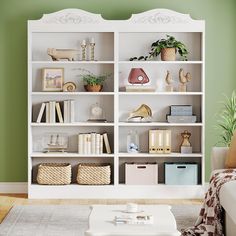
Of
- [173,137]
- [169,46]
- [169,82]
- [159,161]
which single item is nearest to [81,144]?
[159,161]

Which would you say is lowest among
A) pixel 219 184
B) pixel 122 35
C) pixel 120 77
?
pixel 219 184

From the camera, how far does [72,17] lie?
6.87 m

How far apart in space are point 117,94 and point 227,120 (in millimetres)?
1185

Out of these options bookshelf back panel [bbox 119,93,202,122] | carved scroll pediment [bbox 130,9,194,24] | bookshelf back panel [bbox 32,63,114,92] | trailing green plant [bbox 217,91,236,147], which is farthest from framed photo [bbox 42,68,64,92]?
trailing green plant [bbox 217,91,236,147]

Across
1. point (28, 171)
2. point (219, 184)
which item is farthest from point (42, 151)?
point (219, 184)

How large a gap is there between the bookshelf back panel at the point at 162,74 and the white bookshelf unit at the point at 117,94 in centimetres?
1

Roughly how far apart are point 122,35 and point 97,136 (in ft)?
3.73

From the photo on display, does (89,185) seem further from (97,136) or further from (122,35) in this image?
(122,35)

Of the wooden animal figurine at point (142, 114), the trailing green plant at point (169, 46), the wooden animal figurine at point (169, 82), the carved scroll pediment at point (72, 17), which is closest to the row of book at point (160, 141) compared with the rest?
the wooden animal figurine at point (142, 114)

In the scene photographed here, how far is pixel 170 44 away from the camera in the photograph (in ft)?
22.5

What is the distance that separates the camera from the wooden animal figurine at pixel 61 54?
6.89 metres

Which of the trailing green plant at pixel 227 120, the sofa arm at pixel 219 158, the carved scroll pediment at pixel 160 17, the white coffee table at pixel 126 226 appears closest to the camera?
the white coffee table at pixel 126 226

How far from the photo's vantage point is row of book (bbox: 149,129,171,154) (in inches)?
275

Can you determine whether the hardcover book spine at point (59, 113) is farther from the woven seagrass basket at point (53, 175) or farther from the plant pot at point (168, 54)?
the plant pot at point (168, 54)
